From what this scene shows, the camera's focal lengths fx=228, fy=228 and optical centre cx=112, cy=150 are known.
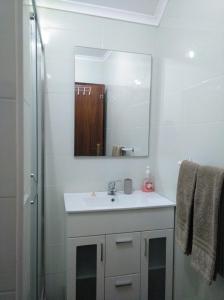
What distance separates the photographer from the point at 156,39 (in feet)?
6.43

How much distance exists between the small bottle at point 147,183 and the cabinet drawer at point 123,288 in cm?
67

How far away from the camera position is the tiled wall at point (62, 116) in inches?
69.2

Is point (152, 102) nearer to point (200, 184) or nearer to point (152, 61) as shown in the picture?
point (152, 61)

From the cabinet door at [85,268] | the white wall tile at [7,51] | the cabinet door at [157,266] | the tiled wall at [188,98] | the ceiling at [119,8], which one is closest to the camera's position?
the white wall tile at [7,51]

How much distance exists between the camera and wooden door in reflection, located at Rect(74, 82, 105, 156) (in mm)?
1826

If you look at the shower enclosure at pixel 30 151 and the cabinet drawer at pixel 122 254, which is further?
the cabinet drawer at pixel 122 254

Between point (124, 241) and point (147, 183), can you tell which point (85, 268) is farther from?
point (147, 183)

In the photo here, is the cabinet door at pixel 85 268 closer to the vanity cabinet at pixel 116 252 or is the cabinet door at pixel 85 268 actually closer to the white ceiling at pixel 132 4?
the vanity cabinet at pixel 116 252

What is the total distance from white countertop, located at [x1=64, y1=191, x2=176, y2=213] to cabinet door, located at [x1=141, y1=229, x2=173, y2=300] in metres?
0.20

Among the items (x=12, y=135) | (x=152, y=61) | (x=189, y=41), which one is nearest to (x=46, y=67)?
(x=152, y=61)

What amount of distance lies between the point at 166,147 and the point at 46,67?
1.11 metres

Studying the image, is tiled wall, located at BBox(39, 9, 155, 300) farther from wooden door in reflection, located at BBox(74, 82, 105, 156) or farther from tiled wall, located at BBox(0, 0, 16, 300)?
tiled wall, located at BBox(0, 0, 16, 300)

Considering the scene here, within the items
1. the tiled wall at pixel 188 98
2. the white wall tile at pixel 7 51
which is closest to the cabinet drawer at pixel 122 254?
the tiled wall at pixel 188 98

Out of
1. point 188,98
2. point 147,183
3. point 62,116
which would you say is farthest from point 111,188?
point 188,98
